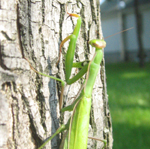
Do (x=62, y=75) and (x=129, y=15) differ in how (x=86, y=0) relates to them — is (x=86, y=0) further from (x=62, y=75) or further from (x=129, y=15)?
(x=129, y=15)

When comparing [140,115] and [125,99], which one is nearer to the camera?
[140,115]

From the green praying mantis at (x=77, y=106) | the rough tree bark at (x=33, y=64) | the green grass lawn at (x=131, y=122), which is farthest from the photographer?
the green grass lawn at (x=131, y=122)

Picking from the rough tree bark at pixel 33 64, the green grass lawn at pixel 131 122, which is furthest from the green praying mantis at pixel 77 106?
the green grass lawn at pixel 131 122

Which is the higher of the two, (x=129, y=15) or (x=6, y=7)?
(x=129, y=15)

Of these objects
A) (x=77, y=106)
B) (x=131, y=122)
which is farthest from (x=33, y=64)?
(x=131, y=122)

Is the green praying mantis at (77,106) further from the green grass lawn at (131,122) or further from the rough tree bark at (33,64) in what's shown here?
the green grass lawn at (131,122)

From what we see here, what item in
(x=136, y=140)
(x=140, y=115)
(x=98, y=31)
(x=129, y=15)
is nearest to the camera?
(x=98, y=31)

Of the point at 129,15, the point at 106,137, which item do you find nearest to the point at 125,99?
the point at 106,137

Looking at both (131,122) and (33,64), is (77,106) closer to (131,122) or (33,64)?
(33,64)

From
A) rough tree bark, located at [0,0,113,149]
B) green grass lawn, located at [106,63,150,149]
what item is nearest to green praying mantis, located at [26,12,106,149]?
rough tree bark, located at [0,0,113,149]
